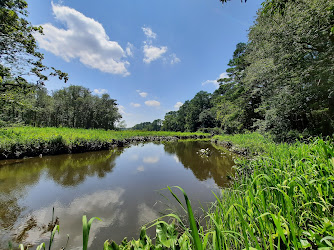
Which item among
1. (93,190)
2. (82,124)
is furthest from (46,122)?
(93,190)

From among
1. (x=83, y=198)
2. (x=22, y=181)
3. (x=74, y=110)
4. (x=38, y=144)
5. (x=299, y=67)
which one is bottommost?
(x=83, y=198)

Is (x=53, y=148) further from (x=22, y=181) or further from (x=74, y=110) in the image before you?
(x=74, y=110)

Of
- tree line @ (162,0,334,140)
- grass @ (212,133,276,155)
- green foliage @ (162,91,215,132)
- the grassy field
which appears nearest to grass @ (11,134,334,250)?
grass @ (212,133,276,155)

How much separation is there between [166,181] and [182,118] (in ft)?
155

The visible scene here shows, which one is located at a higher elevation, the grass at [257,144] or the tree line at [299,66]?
the tree line at [299,66]

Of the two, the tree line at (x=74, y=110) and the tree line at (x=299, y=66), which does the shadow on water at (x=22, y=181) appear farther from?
the tree line at (x=74, y=110)

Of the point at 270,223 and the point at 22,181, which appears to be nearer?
the point at 270,223

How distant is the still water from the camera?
2.03 m

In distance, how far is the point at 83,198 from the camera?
3.00 meters

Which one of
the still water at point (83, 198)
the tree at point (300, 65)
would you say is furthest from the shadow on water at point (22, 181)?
the tree at point (300, 65)

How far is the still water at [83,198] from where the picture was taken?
Answer: 6.64 ft

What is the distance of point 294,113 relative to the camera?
669cm

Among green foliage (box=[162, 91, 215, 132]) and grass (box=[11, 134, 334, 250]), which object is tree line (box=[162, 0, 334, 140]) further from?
green foliage (box=[162, 91, 215, 132])

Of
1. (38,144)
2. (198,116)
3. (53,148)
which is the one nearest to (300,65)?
(53,148)
